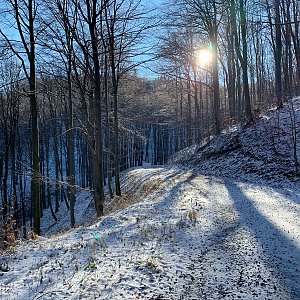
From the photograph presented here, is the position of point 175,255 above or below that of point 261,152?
below

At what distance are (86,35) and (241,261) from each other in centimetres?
1146

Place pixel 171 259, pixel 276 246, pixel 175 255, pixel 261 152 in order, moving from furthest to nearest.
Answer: pixel 261 152 < pixel 276 246 < pixel 175 255 < pixel 171 259

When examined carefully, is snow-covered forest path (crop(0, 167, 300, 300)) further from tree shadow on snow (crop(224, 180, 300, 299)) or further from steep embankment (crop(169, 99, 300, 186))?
steep embankment (crop(169, 99, 300, 186))

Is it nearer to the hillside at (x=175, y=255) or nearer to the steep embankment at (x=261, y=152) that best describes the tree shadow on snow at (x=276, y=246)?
the hillside at (x=175, y=255)

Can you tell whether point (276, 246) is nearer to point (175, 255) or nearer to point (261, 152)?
point (175, 255)

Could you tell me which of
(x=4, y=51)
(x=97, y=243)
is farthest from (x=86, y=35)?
(x=97, y=243)

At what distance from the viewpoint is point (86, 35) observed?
13438 mm

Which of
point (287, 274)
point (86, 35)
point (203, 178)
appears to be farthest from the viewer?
point (203, 178)

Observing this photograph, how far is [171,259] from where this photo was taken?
17.3ft

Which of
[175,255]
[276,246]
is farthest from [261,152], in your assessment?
[175,255]

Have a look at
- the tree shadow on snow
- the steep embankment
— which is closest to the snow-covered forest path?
the tree shadow on snow

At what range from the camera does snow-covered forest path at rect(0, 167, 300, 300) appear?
4.19 metres

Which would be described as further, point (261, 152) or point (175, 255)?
point (261, 152)

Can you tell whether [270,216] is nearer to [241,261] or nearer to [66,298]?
[241,261]
